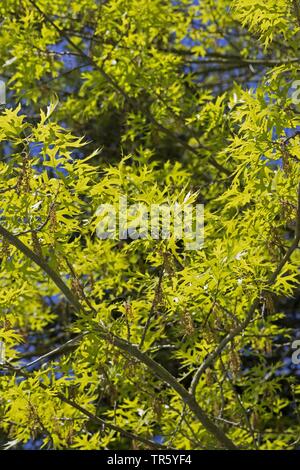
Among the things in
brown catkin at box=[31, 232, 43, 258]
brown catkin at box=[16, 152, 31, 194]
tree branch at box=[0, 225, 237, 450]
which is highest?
brown catkin at box=[16, 152, 31, 194]

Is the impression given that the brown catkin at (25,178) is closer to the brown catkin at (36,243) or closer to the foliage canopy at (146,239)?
the foliage canopy at (146,239)

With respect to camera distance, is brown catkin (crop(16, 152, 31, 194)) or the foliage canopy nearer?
brown catkin (crop(16, 152, 31, 194))

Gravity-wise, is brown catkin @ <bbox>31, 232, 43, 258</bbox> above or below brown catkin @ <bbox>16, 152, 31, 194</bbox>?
below

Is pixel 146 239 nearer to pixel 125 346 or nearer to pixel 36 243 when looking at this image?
pixel 36 243

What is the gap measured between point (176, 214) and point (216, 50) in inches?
167

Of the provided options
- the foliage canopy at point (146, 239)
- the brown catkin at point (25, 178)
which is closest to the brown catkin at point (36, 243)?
the foliage canopy at point (146, 239)

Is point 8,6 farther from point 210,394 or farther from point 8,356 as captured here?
point 210,394

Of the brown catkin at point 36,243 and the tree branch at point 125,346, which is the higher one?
the brown catkin at point 36,243

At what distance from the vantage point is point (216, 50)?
24.8 ft

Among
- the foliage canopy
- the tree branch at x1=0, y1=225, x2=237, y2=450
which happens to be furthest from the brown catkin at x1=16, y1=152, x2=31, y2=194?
the tree branch at x1=0, y1=225, x2=237, y2=450

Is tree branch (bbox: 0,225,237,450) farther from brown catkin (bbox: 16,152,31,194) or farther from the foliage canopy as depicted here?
brown catkin (bbox: 16,152,31,194)

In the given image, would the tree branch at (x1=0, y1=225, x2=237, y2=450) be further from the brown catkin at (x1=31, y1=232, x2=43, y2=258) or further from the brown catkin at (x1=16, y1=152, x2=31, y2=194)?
the brown catkin at (x1=16, y1=152, x2=31, y2=194)

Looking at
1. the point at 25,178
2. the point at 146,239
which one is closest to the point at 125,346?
the point at 146,239

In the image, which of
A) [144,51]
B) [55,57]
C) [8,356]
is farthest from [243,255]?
[55,57]
